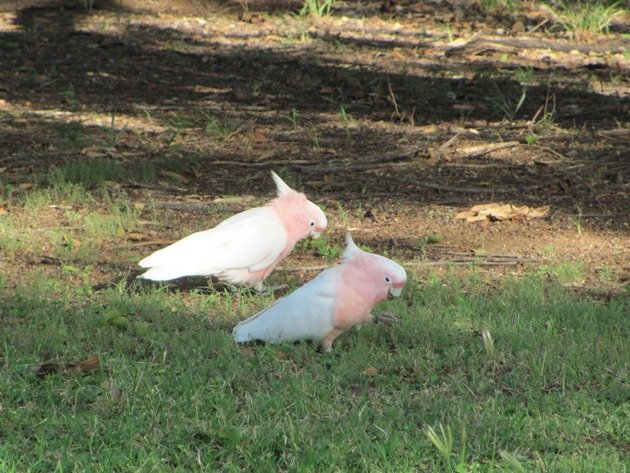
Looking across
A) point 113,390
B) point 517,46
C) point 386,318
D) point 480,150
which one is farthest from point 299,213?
point 517,46

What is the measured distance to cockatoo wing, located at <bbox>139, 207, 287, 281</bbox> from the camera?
16.3ft

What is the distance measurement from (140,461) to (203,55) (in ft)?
25.4

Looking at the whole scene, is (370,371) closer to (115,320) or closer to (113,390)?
(113,390)

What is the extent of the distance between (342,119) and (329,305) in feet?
14.1

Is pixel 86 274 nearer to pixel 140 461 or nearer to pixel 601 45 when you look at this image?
pixel 140 461

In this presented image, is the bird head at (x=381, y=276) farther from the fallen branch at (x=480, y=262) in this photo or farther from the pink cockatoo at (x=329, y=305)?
the fallen branch at (x=480, y=262)

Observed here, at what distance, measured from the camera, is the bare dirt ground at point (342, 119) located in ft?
20.7

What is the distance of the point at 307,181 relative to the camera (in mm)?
7234

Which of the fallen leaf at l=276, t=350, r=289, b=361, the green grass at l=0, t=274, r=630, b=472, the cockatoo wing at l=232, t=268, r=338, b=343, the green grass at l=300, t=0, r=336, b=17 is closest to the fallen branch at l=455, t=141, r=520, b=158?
the green grass at l=0, t=274, r=630, b=472

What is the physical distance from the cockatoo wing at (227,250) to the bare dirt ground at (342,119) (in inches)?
23.9

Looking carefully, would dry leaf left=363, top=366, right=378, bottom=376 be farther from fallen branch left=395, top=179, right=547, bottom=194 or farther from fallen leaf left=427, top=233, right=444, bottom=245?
fallen branch left=395, top=179, right=547, bottom=194

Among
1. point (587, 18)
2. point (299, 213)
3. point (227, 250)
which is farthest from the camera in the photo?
point (587, 18)

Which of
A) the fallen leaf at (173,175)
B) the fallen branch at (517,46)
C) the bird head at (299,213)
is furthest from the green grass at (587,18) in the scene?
the bird head at (299,213)

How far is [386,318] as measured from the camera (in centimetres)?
464
